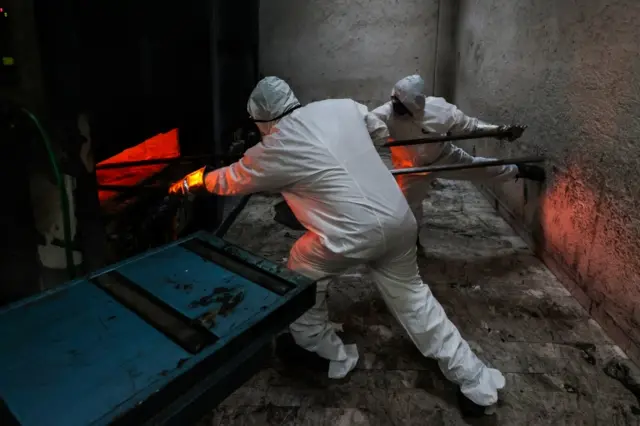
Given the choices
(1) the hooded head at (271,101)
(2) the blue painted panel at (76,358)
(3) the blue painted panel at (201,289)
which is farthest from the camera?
(1) the hooded head at (271,101)

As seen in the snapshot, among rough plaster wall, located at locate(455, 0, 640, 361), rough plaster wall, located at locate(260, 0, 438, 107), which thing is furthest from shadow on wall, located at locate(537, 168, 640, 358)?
rough plaster wall, located at locate(260, 0, 438, 107)

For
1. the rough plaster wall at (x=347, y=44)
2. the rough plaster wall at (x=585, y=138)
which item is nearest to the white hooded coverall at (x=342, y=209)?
the rough plaster wall at (x=585, y=138)

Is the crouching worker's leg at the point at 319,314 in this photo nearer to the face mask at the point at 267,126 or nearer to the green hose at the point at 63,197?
the face mask at the point at 267,126

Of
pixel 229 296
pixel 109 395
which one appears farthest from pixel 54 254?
pixel 109 395

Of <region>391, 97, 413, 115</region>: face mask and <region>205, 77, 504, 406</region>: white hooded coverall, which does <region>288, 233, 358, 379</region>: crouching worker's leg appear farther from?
<region>391, 97, 413, 115</region>: face mask

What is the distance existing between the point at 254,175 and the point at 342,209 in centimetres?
42

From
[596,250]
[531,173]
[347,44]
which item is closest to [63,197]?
[596,250]

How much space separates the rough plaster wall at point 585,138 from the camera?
239 centimetres

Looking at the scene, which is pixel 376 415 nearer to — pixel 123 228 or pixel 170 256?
pixel 170 256

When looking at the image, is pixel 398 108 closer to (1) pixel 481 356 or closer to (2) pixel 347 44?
(1) pixel 481 356

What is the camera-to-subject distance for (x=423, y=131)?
3.16 m

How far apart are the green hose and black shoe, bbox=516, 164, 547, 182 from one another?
3.10m

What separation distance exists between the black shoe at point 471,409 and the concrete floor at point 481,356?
0.10 ft

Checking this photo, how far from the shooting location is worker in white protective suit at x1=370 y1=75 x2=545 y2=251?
2.93 metres
